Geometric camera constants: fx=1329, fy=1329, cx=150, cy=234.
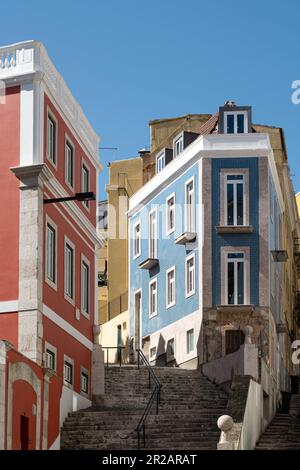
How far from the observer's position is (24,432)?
31906 millimetres

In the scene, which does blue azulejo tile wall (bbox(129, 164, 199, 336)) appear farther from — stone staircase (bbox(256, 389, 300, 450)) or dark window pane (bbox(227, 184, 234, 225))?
stone staircase (bbox(256, 389, 300, 450))

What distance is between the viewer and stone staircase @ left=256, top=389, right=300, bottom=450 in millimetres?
39219

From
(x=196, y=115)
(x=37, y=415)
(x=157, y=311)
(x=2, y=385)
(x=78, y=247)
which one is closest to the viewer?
(x=2, y=385)

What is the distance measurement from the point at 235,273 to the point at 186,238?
2.40 meters

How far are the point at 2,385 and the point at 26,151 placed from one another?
26.4ft

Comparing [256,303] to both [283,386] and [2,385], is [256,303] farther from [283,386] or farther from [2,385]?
[2,385]

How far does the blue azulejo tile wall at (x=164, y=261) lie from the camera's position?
51094 millimetres

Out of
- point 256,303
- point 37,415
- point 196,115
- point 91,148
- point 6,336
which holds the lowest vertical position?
point 37,415

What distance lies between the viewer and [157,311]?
53.7m

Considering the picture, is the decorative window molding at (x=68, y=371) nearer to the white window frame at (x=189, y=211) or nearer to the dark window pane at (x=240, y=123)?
the white window frame at (x=189, y=211)

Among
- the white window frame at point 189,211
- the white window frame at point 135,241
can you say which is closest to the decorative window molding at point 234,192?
the white window frame at point 189,211

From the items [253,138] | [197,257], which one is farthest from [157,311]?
[253,138]

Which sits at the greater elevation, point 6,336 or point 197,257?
point 197,257

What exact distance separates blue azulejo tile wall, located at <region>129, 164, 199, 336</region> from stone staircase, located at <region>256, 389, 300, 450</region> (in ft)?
19.7
